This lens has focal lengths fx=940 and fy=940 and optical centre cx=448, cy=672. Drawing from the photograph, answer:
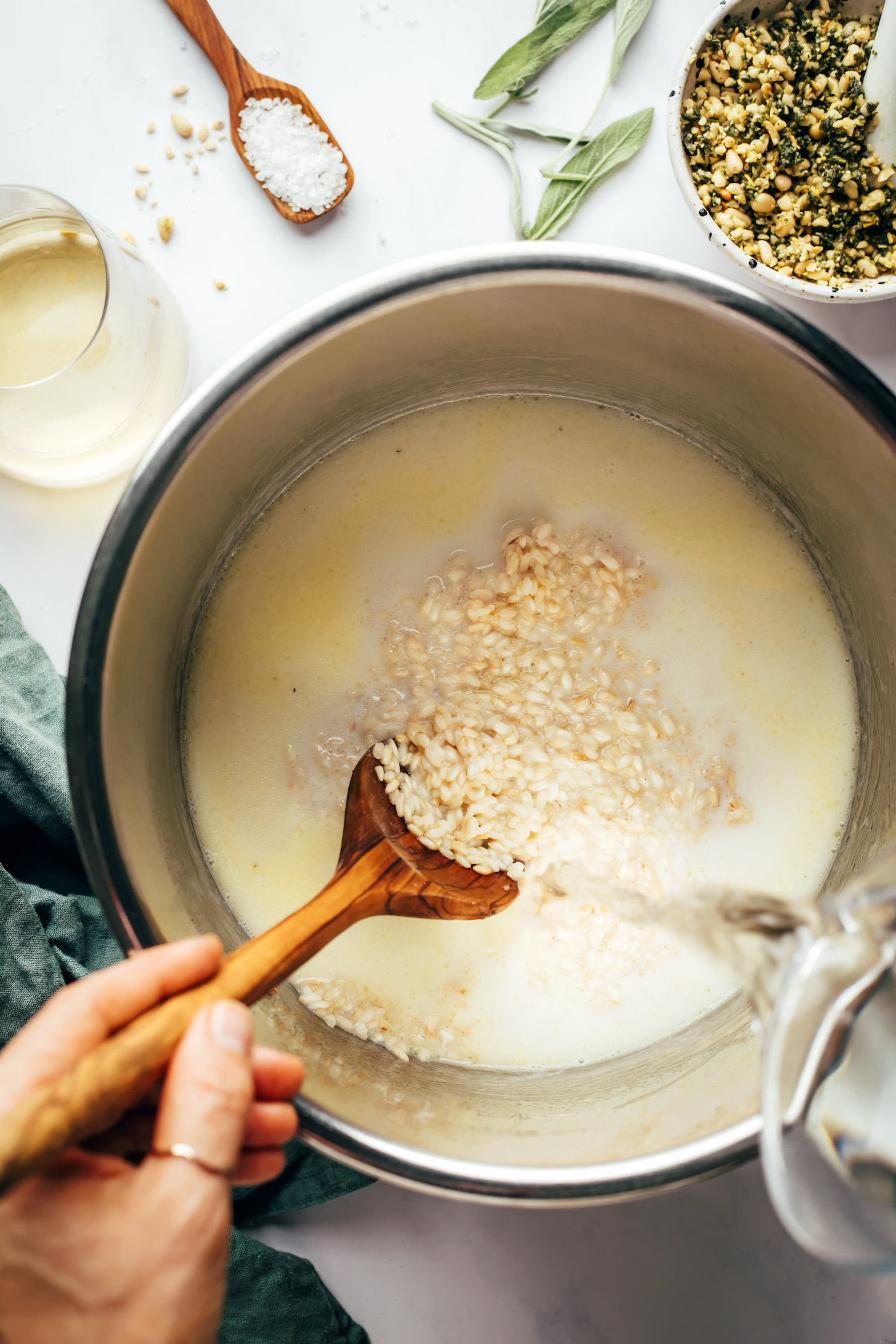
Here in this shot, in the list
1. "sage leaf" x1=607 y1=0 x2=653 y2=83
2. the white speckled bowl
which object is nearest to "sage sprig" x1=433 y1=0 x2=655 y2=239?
"sage leaf" x1=607 y1=0 x2=653 y2=83

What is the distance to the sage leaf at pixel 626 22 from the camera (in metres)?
1.15

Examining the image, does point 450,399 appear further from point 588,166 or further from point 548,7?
point 548,7

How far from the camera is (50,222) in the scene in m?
1.13

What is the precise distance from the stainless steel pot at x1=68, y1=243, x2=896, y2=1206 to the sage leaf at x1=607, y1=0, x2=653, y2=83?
0.40 metres

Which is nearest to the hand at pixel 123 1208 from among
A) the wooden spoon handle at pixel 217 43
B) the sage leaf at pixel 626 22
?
the wooden spoon handle at pixel 217 43

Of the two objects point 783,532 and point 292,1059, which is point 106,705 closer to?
point 292,1059

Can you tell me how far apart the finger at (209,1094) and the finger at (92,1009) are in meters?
0.06

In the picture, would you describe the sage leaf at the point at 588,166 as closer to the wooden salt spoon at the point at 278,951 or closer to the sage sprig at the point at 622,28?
the sage sprig at the point at 622,28

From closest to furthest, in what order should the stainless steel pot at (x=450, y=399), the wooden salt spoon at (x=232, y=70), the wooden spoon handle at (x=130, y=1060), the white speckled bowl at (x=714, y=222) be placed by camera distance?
the wooden spoon handle at (x=130, y=1060)
the stainless steel pot at (x=450, y=399)
the white speckled bowl at (x=714, y=222)
the wooden salt spoon at (x=232, y=70)

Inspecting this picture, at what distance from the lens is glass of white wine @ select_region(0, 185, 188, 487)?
108cm

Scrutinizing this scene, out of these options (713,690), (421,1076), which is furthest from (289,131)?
(421,1076)

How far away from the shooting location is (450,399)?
121 cm

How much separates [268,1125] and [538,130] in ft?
3.77

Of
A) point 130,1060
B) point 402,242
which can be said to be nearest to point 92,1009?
point 130,1060
